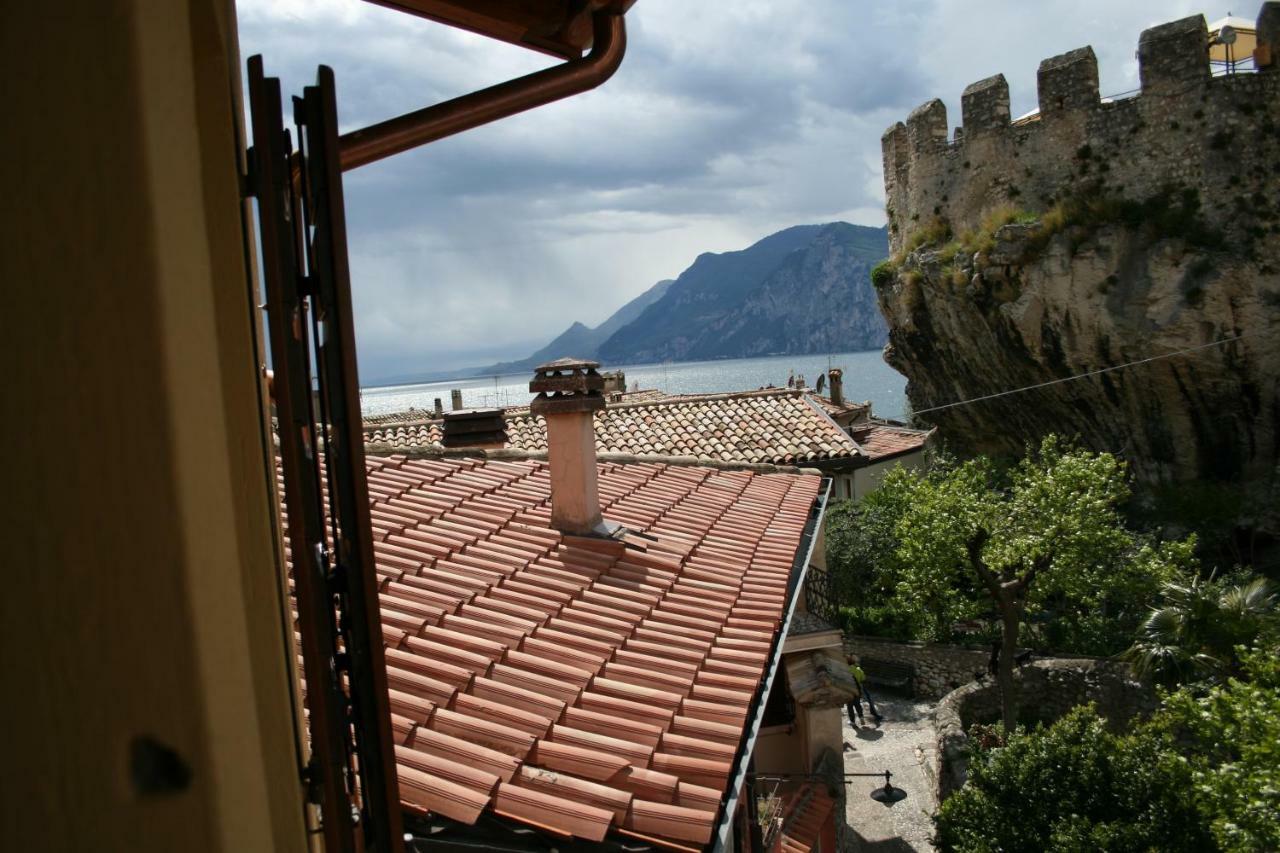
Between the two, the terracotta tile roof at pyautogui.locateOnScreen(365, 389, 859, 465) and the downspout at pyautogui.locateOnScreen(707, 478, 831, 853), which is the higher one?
the terracotta tile roof at pyautogui.locateOnScreen(365, 389, 859, 465)

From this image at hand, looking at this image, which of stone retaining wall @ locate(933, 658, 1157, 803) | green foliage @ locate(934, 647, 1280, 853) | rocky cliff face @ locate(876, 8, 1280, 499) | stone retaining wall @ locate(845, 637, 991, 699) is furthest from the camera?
rocky cliff face @ locate(876, 8, 1280, 499)

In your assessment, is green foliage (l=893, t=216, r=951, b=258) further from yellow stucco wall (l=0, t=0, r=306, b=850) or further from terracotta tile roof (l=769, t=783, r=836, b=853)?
yellow stucco wall (l=0, t=0, r=306, b=850)

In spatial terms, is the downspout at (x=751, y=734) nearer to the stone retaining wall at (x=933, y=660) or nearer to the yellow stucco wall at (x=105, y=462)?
the yellow stucco wall at (x=105, y=462)

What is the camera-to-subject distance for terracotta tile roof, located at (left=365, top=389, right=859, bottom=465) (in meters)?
15.3

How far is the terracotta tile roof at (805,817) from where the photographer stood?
27.3ft

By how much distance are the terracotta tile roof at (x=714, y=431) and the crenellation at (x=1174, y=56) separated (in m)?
12.6

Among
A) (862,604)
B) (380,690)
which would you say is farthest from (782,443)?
(380,690)

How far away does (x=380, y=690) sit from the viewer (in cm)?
151

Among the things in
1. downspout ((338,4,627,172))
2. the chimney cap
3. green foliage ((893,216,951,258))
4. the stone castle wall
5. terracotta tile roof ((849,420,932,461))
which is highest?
the stone castle wall

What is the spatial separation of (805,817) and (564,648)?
5.98 m

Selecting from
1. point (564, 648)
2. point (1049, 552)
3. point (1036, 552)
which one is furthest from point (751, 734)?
point (1049, 552)

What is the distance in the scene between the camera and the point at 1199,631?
14.6 metres

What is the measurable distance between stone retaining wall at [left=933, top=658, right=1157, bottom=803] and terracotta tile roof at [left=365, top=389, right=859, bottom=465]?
537cm

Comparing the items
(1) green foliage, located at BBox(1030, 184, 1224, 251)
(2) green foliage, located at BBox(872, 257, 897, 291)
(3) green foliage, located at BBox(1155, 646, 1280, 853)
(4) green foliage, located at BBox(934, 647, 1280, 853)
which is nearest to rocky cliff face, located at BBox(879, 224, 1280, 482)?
(1) green foliage, located at BBox(1030, 184, 1224, 251)
